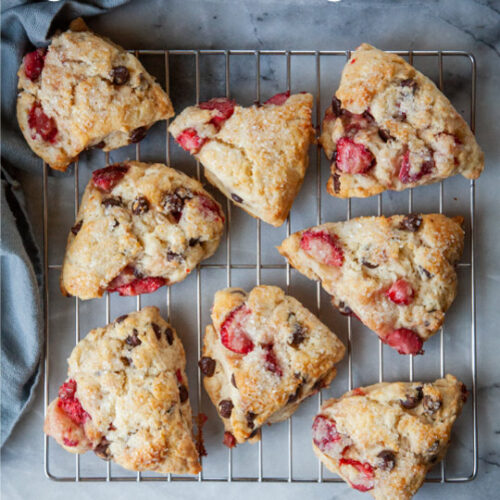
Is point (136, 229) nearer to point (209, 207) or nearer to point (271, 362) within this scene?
point (209, 207)

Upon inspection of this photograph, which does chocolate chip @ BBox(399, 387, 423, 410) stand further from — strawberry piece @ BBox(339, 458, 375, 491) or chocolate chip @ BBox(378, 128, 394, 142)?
chocolate chip @ BBox(378, 128, 394, 142)

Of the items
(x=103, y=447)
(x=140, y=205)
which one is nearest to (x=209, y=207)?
Result: (x=140, y=205)

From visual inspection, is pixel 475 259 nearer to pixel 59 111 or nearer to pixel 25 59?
pixel 59 111

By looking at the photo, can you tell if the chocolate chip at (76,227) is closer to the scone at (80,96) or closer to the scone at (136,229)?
the scone at (136,229)

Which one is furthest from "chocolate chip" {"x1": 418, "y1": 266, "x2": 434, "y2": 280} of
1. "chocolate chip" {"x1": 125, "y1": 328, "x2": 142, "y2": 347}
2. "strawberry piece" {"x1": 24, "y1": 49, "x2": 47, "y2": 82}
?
"strawberry piece" {"x1": 24, "y1": 49, "x2": 47, "y2": 82}

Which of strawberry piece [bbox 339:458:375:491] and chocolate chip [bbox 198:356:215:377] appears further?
chocolate chip [bbox 198:356:215:377]

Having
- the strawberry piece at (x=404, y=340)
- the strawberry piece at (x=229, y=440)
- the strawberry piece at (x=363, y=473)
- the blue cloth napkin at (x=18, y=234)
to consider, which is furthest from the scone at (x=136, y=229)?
the strawberry piece at (x=363, y=473)
